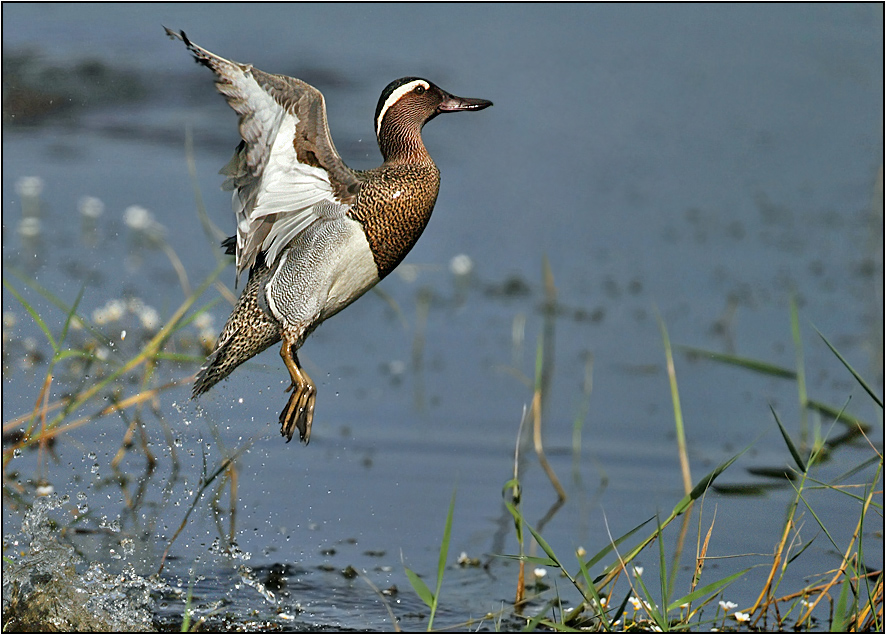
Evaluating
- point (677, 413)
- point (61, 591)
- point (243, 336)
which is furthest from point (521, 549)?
point (61, 591)

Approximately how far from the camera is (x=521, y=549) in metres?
2.92

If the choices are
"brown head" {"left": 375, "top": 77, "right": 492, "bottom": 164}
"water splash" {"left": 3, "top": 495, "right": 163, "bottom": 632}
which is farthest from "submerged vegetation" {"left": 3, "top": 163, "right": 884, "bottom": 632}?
"brown head" {"left": 375, "top": 77, "right": 492, "bottom": 164}

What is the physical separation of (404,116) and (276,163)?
1.59ft

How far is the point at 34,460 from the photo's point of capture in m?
4.36

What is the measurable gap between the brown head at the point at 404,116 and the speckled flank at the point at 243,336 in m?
0.53

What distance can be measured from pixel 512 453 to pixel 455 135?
15.2 ft

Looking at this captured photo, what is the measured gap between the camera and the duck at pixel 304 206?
9.39 feet

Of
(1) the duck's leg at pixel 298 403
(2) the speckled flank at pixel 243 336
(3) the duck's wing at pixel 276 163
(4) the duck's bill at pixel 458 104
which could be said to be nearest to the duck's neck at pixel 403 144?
(4) the duck's bill at pixel 458 104

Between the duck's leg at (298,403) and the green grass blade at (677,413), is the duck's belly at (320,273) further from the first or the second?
the green grass blade at (677,413)

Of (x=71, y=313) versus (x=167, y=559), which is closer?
(x=71, y=313)

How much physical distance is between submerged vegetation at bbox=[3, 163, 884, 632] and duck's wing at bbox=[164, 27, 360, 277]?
0.76 meters

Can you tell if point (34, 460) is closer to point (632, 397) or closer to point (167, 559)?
point (167, 559)

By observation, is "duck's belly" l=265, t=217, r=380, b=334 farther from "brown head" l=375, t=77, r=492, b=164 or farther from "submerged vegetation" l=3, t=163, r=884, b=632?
"submerged vegetation" l=3, t=163, r=884, b=632

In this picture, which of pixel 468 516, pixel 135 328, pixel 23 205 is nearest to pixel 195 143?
pixel 23 205
